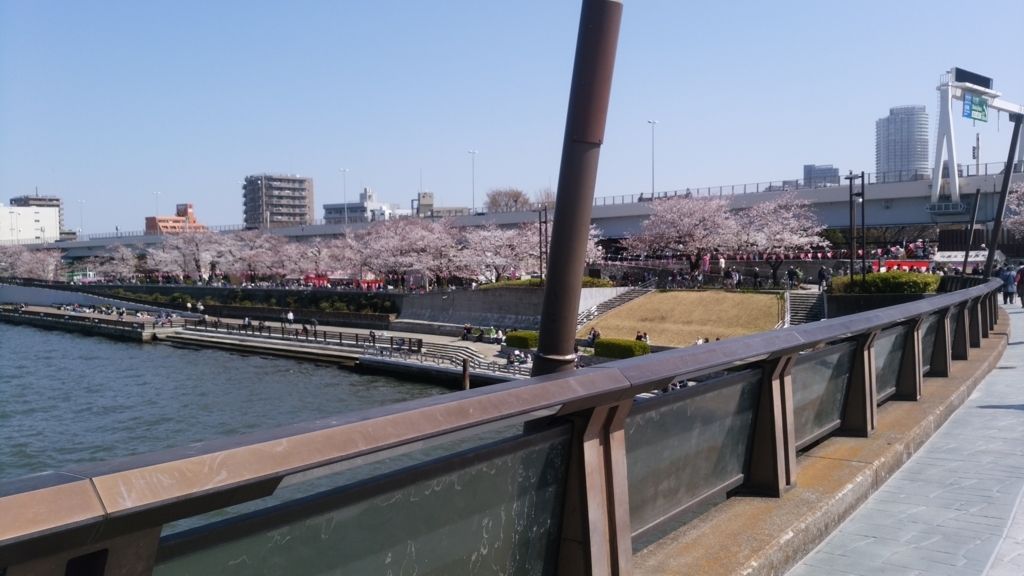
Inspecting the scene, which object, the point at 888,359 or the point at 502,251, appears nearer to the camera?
the point at 888,359

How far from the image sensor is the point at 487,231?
209 feet

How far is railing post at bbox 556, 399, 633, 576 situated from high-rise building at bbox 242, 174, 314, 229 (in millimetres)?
170694

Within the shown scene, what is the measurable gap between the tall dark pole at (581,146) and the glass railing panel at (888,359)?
398 centimetres

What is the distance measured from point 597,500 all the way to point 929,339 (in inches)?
281

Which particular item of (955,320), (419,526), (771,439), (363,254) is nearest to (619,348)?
(955,320)

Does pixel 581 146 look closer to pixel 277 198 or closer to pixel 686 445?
pixel 686 445

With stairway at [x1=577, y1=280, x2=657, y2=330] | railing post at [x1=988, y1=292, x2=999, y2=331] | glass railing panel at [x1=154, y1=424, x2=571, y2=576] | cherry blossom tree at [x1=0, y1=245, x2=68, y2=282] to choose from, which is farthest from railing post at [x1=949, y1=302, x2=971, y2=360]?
cherry blossom tree at [x1=0, y1=245, x2=68, y2=282]

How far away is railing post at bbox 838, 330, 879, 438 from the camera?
5750 mm

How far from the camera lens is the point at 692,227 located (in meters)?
51.8

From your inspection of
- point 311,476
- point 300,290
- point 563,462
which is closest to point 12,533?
point 311,476

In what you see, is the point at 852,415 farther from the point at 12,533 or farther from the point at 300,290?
the point at 300,290

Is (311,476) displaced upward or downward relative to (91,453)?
upward

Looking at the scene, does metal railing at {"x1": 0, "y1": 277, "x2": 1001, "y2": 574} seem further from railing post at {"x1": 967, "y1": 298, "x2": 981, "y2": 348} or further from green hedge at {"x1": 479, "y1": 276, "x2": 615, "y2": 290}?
green hedge at {"x1": 479, "y1": 276, "x2": 615, "y2": 290}

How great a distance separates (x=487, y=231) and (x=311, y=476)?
61.9 meters
